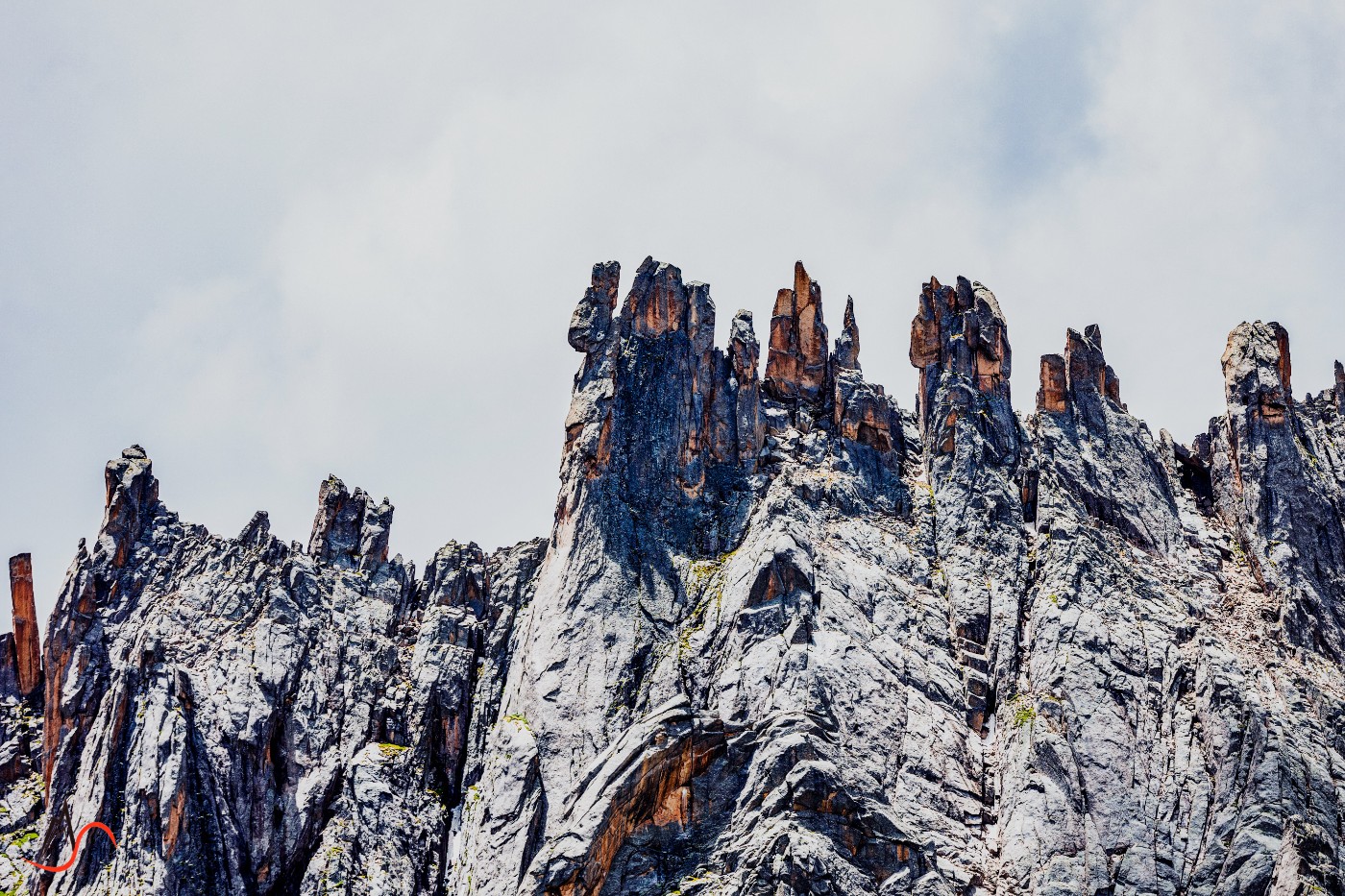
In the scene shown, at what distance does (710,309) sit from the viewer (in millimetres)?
113188

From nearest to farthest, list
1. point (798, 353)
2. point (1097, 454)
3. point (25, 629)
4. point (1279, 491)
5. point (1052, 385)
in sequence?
1. point (1279, 491)
2. point (1097, 454)
3. point (1052, 385)
4. point (25, 629)
5. point (798, 353)

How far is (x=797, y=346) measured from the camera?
374 ft

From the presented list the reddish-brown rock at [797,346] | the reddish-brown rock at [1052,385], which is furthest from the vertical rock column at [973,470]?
the reddish-brown rock at [797,346]

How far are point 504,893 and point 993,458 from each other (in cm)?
4530

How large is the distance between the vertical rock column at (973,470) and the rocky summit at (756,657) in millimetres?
278

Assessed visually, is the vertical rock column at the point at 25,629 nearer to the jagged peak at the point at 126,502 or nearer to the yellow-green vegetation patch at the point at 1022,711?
the jagged peak at the point at 126,502

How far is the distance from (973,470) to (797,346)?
18049mm

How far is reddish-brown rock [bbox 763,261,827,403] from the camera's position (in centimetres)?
11244

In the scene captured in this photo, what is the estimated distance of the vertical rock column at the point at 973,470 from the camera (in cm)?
9438

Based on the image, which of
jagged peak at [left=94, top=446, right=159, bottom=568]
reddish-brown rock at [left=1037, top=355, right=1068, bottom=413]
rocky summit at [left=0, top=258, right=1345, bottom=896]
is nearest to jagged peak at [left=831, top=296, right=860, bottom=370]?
rocky summit at [left=0, top=258, right=1345, bottom=896]

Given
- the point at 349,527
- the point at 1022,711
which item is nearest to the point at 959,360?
the point at 1022,711

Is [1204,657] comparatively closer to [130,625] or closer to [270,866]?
[270,866]

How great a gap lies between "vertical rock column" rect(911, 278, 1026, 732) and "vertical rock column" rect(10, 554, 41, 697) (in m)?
Result: 66.9

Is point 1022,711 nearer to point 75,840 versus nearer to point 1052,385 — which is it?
point 1052,385
